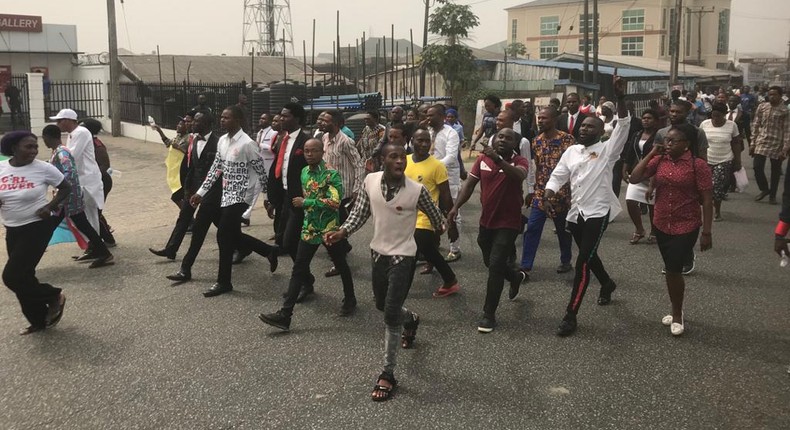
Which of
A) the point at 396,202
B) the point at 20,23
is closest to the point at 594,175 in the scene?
the point at 396,202

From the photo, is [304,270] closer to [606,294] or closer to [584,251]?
[584,251]

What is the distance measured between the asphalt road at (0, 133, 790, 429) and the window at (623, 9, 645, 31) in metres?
71.4

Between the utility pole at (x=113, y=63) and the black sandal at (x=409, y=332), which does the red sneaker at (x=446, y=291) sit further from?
the utility pole at (x=113, y=63)

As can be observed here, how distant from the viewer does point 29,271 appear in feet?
18.2

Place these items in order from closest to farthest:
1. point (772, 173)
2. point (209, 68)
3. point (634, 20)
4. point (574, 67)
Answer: point (772, 173), point (574, 67), point (209, 68), point (634, 20)

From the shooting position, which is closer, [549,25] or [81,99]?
[81,99]

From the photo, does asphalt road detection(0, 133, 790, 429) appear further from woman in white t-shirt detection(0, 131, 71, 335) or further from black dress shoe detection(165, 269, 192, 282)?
woman in white t-shirt detection(0, 131, 71, 335)

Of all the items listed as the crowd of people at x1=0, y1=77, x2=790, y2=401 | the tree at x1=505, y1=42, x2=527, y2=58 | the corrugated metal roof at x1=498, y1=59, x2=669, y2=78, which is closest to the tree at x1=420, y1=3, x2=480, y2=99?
the corrugated metal roof at x1=498, y1=59, x2=669, y2=78

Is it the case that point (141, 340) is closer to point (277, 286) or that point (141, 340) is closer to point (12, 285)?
point (12, 285)

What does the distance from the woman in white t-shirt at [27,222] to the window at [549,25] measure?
75.1 m

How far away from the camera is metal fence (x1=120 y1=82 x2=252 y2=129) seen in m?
21.0

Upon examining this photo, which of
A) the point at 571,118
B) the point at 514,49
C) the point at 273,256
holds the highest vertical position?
the point at 514,49

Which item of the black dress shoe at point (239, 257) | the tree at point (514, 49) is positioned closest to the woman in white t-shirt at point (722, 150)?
the black dress shoe at point (239, 257)

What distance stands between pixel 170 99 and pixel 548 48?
61.0 m
